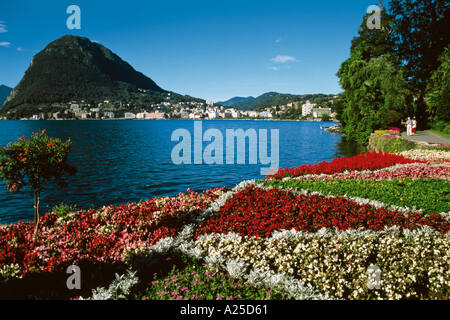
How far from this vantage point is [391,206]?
8.52 metres

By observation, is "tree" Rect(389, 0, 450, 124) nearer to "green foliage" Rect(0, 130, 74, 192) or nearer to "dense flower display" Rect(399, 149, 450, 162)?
"dense flower display" Rect(399, 149, 450, 162)

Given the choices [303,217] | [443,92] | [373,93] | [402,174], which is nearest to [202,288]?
[303,217]

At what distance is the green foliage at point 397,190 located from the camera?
8.52m

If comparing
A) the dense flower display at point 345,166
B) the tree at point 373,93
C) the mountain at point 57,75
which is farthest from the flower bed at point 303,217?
the mountain at point 57,75

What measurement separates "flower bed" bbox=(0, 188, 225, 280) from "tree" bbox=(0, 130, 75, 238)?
0.75m

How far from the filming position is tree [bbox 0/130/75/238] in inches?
258

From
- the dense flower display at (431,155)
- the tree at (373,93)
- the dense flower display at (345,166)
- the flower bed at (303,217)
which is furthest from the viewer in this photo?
the tree at (373,93)

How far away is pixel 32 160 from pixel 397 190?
11.8 m

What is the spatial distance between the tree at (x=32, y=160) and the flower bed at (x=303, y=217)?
14.3ft

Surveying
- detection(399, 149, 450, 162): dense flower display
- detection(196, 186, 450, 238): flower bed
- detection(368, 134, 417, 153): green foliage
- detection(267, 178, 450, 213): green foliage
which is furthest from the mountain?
detection(196, 186, 450, 238): flower bed

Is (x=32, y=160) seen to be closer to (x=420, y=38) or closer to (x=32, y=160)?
(x=32, y=160)

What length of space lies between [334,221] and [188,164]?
2270 centimetres

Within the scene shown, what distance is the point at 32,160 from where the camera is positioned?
670cm

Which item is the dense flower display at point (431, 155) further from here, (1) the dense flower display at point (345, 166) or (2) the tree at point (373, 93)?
(2) the tree at point (373, 93)
